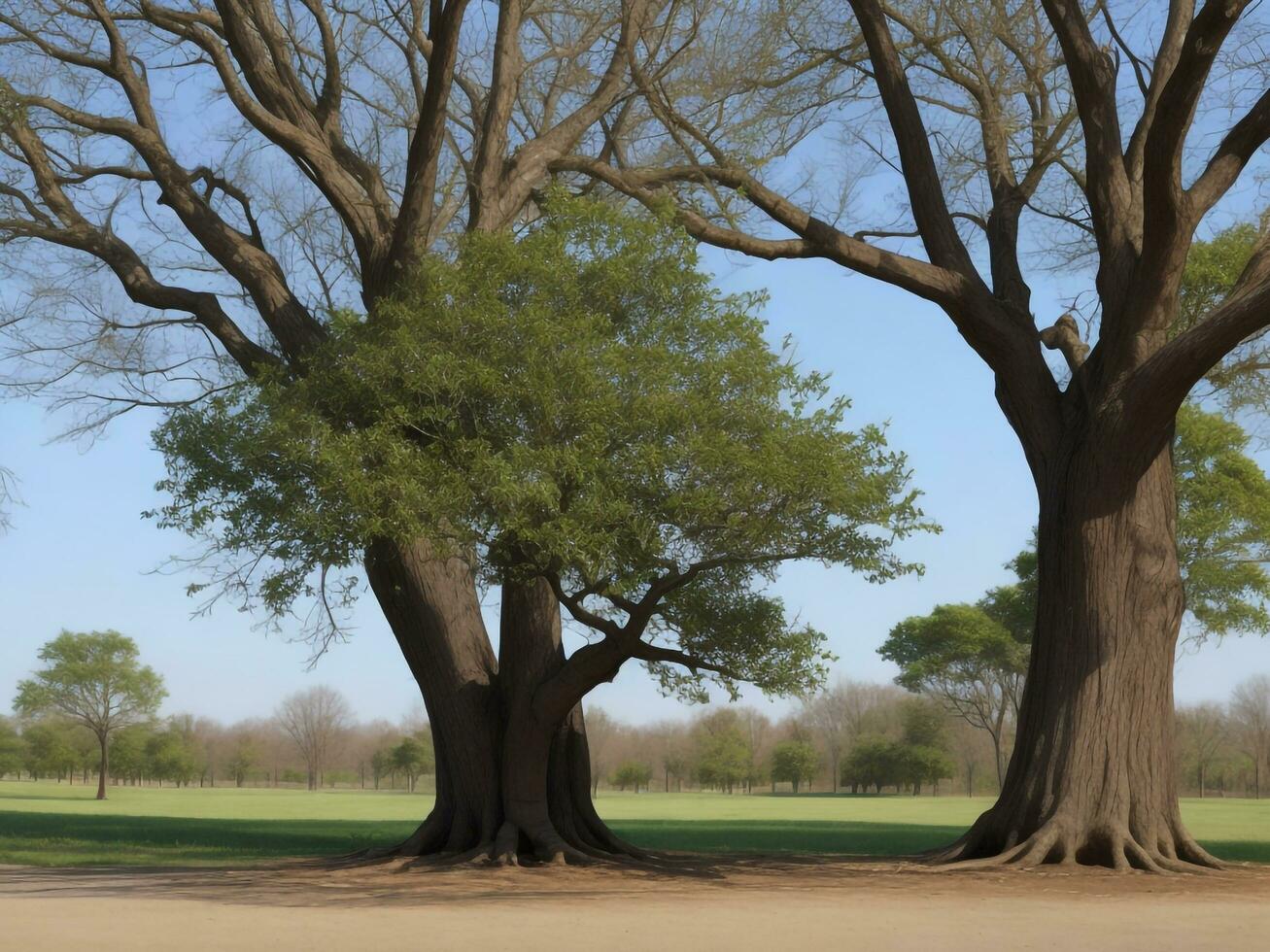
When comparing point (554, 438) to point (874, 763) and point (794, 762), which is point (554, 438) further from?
point (794, 762)

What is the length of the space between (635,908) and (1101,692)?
7202 mm

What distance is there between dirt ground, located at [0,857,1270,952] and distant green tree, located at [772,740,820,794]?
196ft

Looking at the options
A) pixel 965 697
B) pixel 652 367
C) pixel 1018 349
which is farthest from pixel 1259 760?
pixel 652 367

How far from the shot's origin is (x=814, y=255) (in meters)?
17.6

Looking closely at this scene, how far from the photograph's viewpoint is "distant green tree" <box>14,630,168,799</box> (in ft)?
187

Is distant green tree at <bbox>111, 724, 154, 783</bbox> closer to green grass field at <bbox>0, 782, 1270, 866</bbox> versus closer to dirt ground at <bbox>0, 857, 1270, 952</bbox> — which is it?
green grass field at <bbox>0, 782, 1270, 866</bbox>

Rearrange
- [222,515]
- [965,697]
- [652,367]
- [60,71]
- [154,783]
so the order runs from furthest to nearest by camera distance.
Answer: [154,783], [965,697], [60,71], [222,515], [652,367]

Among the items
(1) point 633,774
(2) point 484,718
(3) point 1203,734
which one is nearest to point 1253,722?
(3) point 1203,734

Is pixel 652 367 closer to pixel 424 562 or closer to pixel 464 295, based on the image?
pixel 464 295

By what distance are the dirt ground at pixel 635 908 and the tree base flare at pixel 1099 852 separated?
39 cm

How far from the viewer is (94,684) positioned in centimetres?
5697

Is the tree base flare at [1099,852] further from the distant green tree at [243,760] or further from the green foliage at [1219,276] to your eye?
the distant green tree at [243,760]

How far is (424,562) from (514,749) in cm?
268

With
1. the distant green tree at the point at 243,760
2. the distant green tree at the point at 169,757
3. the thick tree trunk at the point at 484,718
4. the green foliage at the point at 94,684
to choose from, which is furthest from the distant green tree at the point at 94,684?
the thick tree trunk at the point at 484,718
